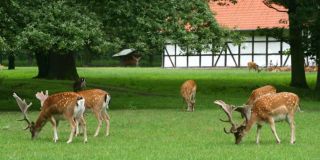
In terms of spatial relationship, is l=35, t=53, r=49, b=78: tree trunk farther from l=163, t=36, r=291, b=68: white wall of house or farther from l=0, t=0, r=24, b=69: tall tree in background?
l=0, t=0, r=24, b=69: tall tree in background

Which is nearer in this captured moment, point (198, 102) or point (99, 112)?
point (99, 112)

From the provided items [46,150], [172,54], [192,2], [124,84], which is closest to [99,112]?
[46,150]

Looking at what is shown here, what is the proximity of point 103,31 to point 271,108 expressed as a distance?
10424mm

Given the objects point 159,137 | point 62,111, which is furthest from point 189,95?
point 62,111

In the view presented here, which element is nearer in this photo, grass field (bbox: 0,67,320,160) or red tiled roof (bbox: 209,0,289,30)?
grass field (bbox: 0,67,320,160)

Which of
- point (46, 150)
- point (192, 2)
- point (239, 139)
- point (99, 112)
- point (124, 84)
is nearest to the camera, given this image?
point (46, 150)

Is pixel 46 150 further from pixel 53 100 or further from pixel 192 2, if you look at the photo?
pixel 192 2

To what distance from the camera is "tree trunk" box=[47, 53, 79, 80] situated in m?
38.2

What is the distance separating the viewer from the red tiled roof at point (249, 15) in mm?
59500

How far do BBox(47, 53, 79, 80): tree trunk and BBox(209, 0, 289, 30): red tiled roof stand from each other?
883 inches

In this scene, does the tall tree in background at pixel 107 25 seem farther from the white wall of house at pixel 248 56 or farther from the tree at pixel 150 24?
the white wall of house at pixel 248 56

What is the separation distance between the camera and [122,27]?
24.5 m

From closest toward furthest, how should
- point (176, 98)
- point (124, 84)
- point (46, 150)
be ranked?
1. point (46, 150)
2. point (176, 98)
3. point (124, 84)

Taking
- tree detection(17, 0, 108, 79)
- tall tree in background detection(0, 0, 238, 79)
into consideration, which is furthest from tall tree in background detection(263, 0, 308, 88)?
tree detection(17, 0, 108, 79)
